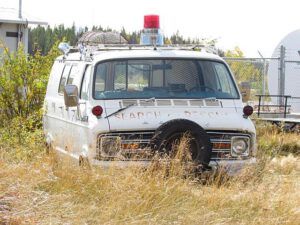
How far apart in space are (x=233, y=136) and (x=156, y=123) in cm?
94

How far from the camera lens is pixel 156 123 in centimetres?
881

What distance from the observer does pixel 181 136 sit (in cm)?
860

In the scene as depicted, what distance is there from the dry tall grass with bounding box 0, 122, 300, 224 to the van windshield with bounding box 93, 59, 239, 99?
1.38 metres

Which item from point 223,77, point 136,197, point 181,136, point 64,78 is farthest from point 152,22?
point 136,197

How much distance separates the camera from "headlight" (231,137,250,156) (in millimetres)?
9086

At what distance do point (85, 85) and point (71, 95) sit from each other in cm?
41

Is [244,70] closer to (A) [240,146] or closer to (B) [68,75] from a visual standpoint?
(B) [68,75]

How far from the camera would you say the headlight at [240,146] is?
29.8 ft

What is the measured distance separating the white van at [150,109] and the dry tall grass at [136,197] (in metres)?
0.49

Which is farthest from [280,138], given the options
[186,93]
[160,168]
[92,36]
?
[160,168]

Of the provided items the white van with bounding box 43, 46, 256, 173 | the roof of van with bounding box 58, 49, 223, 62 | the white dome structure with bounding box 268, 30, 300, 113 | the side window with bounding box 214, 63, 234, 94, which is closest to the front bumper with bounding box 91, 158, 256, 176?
the white van with bounding box 43, 46, 256, 173

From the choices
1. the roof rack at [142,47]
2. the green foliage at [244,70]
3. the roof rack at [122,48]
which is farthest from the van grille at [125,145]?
the green foliage at [244,70]

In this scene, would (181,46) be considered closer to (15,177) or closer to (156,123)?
(156,123)

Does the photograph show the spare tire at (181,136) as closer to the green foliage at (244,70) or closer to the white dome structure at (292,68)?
the white dome structure at (292,68)
